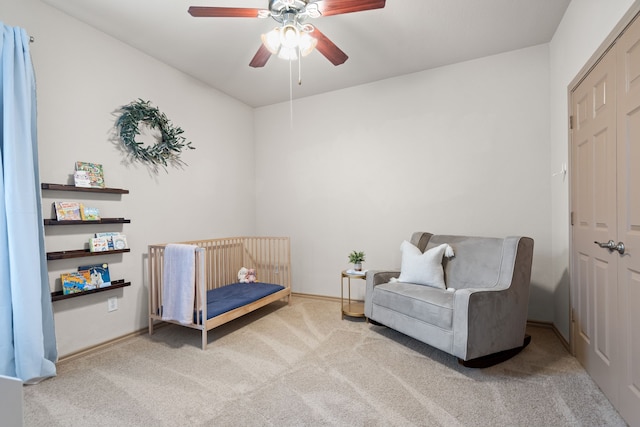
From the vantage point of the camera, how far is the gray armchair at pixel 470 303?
2066 mm

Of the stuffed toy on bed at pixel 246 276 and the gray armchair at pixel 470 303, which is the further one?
the stuffed toy on bed at pixel 246 276

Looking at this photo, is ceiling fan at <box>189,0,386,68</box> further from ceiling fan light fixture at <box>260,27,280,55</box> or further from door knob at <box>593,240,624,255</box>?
door knob at <box>593,240,624,255</box>

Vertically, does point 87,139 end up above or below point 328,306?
above

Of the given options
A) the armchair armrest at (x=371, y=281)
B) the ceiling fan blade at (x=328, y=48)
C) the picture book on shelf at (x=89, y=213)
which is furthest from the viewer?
the armchair armrest at (x=371, y=281)

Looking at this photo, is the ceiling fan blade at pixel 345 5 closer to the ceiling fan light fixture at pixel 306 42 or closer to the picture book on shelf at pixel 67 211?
the ceiling fan light fixture at pixel 306 42

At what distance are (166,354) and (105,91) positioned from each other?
223cm

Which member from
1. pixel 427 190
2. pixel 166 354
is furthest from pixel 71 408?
pixel 427 190

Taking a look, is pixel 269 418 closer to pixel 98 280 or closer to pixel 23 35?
pixel 98 280

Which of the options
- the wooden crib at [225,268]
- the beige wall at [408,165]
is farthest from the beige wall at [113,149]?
the beige wall at [408,165]

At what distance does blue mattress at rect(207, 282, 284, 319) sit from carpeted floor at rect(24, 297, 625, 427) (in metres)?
0.28

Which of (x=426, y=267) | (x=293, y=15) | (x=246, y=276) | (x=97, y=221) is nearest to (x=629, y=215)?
(x=426, y=267)


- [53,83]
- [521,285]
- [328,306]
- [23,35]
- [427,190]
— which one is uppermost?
[23,35]

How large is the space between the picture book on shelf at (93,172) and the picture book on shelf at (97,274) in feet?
2.12

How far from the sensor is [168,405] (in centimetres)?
174
